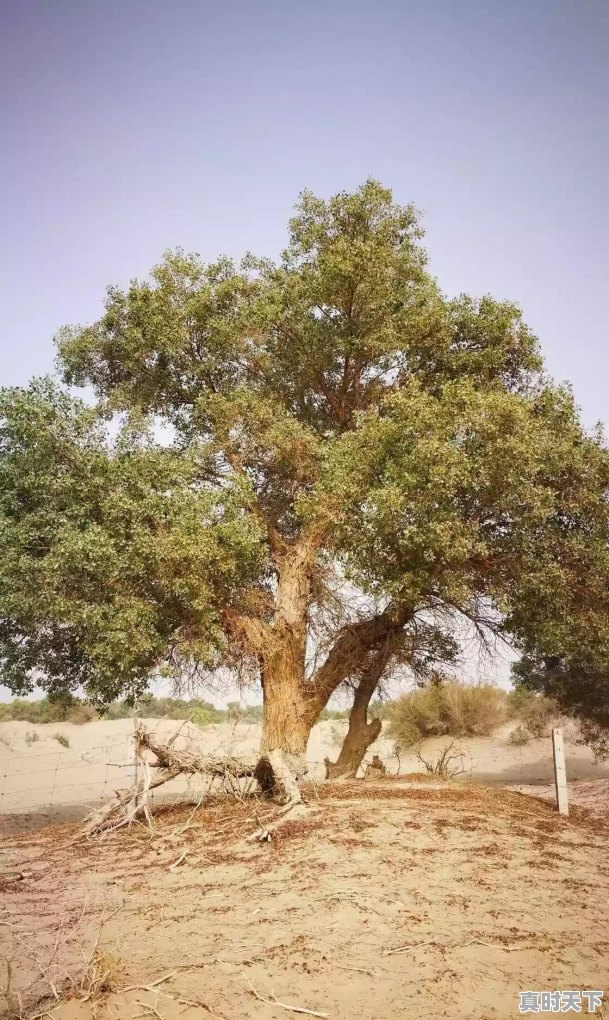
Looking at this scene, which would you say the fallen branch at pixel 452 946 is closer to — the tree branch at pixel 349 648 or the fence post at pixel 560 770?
the fence post at pixel 560 770

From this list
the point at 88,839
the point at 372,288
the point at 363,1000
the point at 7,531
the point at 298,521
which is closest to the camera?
the point at 363,1000

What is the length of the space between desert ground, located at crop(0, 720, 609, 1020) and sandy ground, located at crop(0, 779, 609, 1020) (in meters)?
0.02

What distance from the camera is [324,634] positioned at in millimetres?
14141

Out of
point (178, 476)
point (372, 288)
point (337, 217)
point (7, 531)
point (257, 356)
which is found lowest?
point (7, 531)

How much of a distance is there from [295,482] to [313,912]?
32.4 feet

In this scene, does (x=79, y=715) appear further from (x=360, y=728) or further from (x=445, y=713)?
(x=360, y=728)

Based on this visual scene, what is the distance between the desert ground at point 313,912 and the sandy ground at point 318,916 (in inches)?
0.8

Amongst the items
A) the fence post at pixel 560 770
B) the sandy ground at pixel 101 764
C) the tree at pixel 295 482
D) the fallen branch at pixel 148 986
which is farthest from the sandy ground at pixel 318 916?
the sandy ground at pixel 101 764

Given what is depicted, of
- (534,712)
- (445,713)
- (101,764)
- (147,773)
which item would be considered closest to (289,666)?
(147,773)

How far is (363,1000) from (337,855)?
3204 millimetres

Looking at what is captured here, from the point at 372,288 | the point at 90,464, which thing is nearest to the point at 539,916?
the point at 90,464

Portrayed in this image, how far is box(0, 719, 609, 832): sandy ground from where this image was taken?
1800 cm

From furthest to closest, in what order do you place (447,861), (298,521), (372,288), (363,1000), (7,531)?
1. (298,521)
2. (372,288)
3. (7,531)
4. (447,861)
5. (363,1000)

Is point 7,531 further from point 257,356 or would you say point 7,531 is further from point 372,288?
point 372,288
